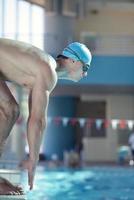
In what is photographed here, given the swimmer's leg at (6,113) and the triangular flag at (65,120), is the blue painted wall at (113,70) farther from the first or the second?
the swimmer's leg at (6,113)

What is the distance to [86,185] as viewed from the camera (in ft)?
31.5

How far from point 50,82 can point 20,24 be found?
15339 millimetres

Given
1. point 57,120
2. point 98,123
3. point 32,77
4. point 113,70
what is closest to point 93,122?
point 98,123

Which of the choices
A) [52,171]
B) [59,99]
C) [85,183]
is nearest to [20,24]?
[59,99]

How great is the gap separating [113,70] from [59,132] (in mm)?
3318

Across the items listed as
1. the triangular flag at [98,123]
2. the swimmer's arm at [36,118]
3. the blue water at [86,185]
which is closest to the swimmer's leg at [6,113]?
the swimmer's arm at [36,118]

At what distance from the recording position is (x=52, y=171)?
13.0 m

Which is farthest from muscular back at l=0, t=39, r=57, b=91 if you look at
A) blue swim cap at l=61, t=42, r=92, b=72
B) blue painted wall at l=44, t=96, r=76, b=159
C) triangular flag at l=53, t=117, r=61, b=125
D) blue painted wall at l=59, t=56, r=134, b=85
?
blue painted wall at l=44, t=96, r=76, b=159

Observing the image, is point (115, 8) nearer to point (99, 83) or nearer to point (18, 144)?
point (99, 83)

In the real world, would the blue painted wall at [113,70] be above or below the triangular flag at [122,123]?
above

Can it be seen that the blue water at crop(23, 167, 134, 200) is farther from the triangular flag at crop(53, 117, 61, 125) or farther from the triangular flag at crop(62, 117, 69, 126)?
the triangular flag at crop(53, 117, 61, 125)

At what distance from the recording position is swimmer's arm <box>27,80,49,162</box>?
2.51 m

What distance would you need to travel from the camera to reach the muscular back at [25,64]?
2.55 metres

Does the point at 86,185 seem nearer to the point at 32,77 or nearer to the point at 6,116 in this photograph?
the point at 6,116
